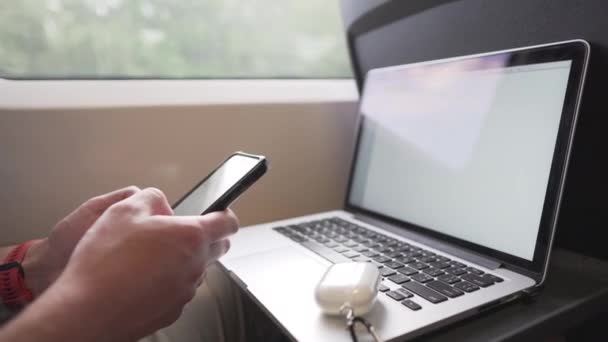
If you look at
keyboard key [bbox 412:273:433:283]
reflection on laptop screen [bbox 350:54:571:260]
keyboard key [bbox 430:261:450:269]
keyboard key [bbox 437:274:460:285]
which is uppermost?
reflection on laptop screen [bbox 350:54:571:260]

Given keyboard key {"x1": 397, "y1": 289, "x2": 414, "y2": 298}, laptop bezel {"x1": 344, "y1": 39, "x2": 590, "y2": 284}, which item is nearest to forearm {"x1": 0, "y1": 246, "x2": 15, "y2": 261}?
keyboard key {"x1": 397, "y1": 289, "x2": 414, "y2": 298}

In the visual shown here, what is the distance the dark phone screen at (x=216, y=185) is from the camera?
1.46 ft

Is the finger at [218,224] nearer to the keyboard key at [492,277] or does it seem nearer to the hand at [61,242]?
the hand at [61,242]

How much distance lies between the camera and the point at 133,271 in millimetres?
334

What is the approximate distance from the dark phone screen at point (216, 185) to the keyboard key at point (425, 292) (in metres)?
0.21

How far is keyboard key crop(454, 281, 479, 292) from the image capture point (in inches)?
16.3

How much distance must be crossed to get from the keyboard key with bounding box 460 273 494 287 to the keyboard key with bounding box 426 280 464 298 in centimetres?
3

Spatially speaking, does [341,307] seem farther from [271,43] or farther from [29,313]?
[271,43]

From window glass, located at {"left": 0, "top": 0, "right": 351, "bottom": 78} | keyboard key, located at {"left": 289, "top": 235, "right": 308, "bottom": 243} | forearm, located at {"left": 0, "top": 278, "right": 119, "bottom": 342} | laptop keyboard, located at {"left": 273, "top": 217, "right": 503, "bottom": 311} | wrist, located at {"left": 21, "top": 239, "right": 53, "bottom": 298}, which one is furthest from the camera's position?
window glass, located at {"left": 0, "top": 0, "right": 351, "bottom": 78}

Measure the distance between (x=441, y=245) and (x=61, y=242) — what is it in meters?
0.49

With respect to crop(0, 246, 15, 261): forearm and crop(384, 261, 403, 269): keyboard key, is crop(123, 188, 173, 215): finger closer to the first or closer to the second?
crop(384, 261, 403, 269): keyboard key

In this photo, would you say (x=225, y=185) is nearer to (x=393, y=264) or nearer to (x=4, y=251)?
(x=393, y=264)

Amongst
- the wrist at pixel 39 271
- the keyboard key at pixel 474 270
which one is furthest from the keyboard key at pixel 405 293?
the wrist at pixel 39 271

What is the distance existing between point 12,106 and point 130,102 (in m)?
0.17
